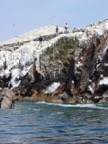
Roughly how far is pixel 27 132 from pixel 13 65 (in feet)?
249

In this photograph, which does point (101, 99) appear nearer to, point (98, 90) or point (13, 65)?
point (98, 90)

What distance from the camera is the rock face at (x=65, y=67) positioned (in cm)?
8375

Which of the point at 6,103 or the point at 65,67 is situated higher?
the point at 65,67

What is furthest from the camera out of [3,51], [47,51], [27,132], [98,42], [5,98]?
[3,51]

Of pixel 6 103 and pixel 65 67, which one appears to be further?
pixel 65 67

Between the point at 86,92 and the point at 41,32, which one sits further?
the point at 41,32

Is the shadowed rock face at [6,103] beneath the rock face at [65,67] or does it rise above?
beneath

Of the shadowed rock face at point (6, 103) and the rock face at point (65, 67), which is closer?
the shadowed rock face at point (6, 103)

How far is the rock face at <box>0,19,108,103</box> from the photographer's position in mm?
83750

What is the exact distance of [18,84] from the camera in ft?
319

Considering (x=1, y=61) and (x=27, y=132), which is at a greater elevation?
(x=1, y=61)

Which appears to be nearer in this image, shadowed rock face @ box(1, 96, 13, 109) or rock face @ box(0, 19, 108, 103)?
shadowed rock face @ box(1, 96, 13, 109)

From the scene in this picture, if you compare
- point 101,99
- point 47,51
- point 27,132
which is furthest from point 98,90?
point 27,132

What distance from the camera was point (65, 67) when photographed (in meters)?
89.9
